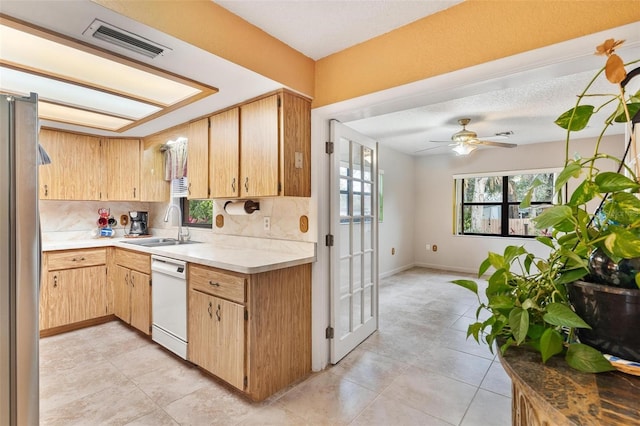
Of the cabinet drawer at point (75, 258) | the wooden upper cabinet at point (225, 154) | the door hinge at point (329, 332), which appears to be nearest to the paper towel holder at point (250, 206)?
the wooden upper cabinet at point (225, 154)

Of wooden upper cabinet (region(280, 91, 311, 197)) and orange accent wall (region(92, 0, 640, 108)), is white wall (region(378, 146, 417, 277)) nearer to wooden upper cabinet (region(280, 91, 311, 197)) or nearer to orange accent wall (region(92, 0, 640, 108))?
wooden upper cabinet (region(280, 91, 311, 197))

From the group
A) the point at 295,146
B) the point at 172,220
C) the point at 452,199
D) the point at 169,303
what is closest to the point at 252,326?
the point at 169,303

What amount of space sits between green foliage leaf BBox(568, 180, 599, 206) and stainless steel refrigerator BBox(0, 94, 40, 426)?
5.94ft

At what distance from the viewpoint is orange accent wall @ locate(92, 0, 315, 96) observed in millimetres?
Result: 1485

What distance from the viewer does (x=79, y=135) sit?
361cm

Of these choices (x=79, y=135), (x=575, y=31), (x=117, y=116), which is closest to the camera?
(x=575, y=31)

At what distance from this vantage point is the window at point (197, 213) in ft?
12.0

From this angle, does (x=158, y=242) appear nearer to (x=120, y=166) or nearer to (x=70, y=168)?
(x=120, y=166)

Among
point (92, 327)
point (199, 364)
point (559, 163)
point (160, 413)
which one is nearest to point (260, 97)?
point (199, 364)

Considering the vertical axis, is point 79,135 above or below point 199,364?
above

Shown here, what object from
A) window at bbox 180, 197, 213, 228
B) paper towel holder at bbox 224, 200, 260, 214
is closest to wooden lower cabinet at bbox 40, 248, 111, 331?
window at bbox 180, 197, 213, 228

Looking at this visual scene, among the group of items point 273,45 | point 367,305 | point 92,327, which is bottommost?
point 92,327

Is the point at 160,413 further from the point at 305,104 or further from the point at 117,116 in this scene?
the point at 117,116

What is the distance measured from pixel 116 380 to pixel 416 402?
86.7 inches
